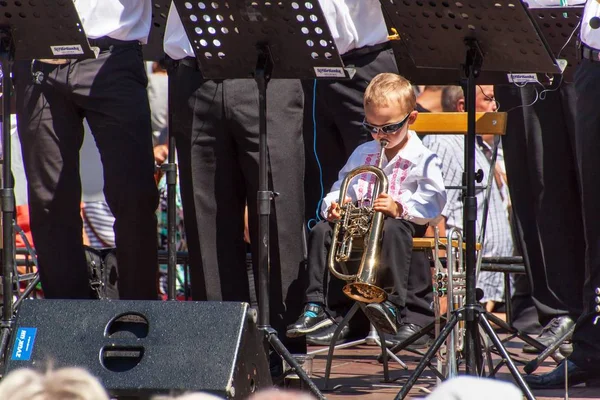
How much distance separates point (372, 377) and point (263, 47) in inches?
71.6

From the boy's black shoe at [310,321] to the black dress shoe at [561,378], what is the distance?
3.52 feet

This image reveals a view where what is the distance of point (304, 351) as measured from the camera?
5258 millimetres

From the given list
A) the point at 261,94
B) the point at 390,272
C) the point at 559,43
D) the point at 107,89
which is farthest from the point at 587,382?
the point at 107,89

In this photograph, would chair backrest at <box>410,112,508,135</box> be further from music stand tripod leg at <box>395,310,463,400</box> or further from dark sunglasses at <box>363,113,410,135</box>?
music stand tripod leg at <box>395,310,463,400</box>

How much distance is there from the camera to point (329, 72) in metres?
4.50

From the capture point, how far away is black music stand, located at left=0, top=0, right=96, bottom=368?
465 centimetres

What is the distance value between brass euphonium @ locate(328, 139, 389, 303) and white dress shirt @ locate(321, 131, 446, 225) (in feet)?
0.60

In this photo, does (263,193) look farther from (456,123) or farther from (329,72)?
(456,123)

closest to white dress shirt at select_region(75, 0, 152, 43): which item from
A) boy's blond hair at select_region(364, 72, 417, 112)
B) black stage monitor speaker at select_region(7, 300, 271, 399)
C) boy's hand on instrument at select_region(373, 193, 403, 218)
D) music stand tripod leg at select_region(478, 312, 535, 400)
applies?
boy's blond hair at select_region(364, 72, 417, 112)

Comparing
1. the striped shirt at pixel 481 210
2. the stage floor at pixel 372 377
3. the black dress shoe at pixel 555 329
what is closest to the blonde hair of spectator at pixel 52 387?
the stage floor at pixel 372 377

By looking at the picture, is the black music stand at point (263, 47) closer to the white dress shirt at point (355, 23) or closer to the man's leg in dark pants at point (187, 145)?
the man's leg in dark pants at point (187, 145)

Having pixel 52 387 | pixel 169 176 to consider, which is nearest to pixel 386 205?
pixel 169 176

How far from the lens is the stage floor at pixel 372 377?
4.78 m

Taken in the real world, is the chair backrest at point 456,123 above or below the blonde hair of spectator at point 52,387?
below
